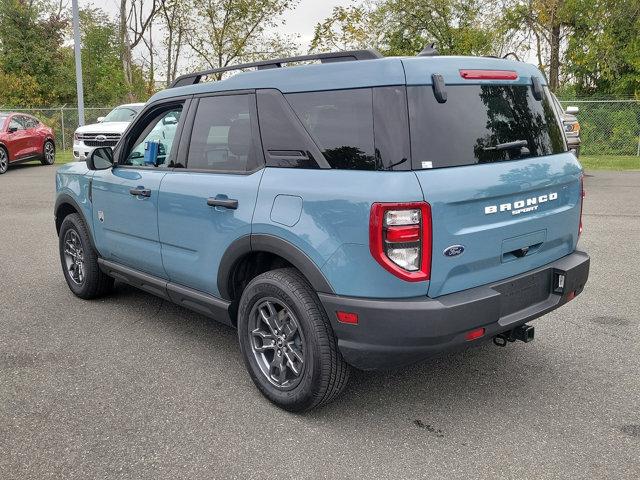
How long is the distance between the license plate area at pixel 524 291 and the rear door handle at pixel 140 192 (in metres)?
2.40

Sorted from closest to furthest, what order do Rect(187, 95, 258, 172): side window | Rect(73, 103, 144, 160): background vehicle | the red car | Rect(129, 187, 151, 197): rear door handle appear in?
Rect(187, 95, 258, 172): side window → Rect(129, 187, 151, 197): rear door handle → Rect(73, 103, 144, 160): background vehicle → the red car

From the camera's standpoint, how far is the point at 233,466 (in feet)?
9.32

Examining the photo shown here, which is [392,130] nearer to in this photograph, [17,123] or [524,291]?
[524,291]

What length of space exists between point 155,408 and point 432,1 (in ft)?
80.6

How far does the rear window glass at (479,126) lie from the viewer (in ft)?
9.45

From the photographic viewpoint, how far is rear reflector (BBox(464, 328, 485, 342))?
2.95m

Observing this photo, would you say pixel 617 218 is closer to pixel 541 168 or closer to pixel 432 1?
pixel 541 168

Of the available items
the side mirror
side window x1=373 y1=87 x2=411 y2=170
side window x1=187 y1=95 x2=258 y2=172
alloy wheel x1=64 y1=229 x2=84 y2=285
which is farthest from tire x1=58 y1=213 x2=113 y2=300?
side window x1=373 y1=87 x2=411 y2=170

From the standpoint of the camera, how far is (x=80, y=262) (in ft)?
17.6

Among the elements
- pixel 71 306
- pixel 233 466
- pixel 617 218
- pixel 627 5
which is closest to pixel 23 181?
pixel 71 306

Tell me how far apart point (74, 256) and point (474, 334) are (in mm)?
3870

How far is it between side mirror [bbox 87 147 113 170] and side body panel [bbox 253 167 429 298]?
6.83 ft

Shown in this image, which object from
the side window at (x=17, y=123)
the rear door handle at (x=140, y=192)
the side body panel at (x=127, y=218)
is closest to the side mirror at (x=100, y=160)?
the side body panel at (x=127, y=218)

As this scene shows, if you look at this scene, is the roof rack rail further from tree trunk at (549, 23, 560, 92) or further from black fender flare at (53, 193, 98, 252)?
tree trunk at (549, 23, 560, 92)
